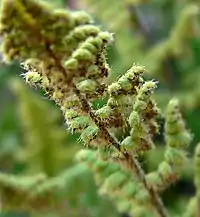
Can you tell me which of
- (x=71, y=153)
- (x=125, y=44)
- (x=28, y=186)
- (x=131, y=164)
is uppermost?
(x=125, y=44)

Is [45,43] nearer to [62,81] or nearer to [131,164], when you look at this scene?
[62,81]

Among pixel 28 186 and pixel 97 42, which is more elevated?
pixel 28 186

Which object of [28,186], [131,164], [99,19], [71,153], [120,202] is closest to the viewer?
[131,164]

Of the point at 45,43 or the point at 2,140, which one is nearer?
the point at 45,43

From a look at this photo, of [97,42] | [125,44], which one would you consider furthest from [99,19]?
[97,42]

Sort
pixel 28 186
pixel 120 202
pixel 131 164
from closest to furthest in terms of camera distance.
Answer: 1. pixel 131 164
2. pixel 120 202
3. pixel 28 186

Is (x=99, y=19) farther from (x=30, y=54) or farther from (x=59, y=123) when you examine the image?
Answer: (x=30, y=54)

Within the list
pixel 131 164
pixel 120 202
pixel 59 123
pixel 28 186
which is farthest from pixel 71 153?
pixel 131 164
